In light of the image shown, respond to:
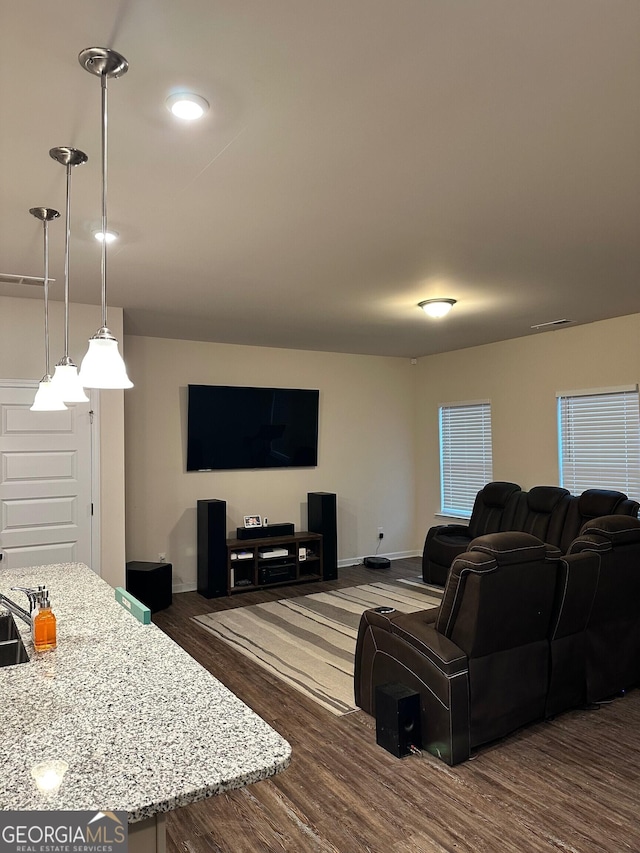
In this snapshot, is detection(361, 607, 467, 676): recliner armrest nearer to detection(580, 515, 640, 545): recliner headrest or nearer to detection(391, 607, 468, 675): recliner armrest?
detection(391, 607, 468, 675): recliner armrest

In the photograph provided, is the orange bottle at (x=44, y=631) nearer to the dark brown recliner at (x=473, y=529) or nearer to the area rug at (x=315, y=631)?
the area rug at (x=315, y=631)

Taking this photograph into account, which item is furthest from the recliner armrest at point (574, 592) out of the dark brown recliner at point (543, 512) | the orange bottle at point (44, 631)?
the orange bottle at point (44, 631)

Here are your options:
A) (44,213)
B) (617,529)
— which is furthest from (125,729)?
(617,529)

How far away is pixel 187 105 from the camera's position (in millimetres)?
1997

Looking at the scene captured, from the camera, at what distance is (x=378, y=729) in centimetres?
315

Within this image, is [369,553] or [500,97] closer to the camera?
[500,97]

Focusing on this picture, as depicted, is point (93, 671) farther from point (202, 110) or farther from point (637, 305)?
point (637, 305)

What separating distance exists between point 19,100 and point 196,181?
31.0 inches

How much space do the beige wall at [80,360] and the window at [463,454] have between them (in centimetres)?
430

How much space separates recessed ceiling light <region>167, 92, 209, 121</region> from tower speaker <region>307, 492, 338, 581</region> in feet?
17.4

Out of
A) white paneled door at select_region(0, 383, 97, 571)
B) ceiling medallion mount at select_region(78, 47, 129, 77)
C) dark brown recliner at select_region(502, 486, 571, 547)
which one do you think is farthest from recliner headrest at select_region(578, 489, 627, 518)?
ceiling medallion mount at select_region(78, 47, 129, 77)

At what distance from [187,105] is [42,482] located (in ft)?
11.7

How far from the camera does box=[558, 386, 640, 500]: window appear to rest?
5711mm

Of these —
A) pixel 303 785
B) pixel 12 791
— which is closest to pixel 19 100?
pixel 12 791
